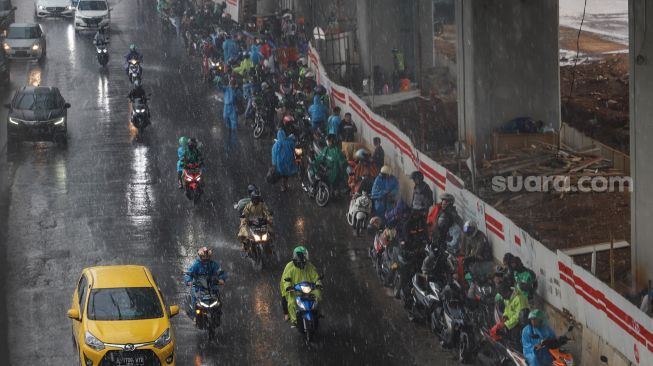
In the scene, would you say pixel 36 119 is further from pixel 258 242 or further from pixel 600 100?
pixel 600 100

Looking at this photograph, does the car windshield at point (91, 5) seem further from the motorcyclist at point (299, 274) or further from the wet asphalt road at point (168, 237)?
the motorcyclist at point (299, 274)

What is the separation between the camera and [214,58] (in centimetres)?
3997

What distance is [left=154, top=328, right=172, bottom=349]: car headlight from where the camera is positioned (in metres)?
16.5

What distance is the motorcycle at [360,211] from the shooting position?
23875 mm

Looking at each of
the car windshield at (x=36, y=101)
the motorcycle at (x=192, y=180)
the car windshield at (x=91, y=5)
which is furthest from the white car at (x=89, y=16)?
the motorcycle at (x=192, y=180)

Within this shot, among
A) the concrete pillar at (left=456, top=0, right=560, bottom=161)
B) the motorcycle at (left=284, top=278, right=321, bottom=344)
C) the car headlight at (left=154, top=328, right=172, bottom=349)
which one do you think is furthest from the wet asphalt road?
the concrete pillar at (left=456, top=0, right=560, bottom=161)

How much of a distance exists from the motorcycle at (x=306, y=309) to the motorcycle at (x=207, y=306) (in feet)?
3.65

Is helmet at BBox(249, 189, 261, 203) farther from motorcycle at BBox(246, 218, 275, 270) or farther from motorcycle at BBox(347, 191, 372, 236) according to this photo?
motorcycle at BBox(347, 191, 372, 236)

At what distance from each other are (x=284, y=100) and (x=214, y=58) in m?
8.27

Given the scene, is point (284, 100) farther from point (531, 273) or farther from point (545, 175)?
point (531, 273)

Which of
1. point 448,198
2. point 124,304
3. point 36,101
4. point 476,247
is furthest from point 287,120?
point 124,304

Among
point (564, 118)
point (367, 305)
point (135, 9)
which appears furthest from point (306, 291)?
point (135, 9)

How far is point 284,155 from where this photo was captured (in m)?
26.8

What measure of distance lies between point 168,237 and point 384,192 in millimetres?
4277
